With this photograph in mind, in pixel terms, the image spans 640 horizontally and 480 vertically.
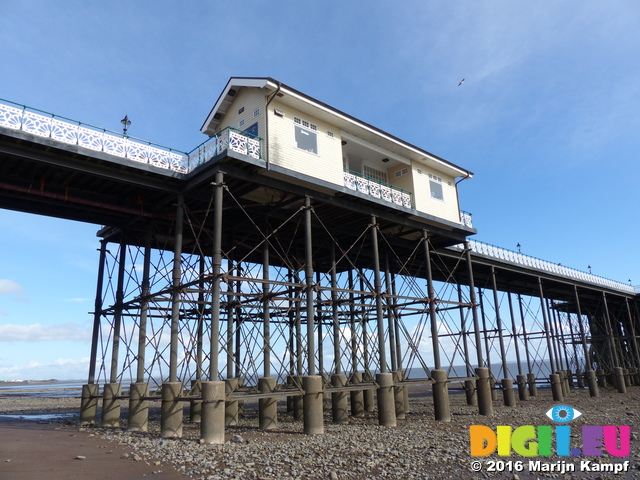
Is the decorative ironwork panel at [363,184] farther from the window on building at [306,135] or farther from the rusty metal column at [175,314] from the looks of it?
the rusty metal column at [175,314]

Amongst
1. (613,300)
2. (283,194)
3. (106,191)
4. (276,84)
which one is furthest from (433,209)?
(613,300)

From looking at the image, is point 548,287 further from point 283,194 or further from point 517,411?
point 283,194

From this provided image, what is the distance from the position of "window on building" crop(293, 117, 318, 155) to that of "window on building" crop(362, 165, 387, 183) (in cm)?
502

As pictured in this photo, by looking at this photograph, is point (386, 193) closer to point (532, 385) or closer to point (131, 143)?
point (131, 143)

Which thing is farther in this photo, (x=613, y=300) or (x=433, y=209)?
(x=613, y=300)

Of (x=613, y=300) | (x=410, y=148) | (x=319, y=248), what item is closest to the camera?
(x=410, y=148)

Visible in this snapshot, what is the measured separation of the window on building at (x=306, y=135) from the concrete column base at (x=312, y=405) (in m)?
9.05

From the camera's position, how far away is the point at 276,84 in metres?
17.9

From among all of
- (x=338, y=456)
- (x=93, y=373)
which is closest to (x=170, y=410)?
(x=338, y=456)

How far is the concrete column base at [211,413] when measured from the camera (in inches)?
520

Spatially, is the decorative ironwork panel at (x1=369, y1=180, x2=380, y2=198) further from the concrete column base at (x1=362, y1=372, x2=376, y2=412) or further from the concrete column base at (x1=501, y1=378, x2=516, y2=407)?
the concrete column base at (x1=501, y1=378, x2=516, y2=407)

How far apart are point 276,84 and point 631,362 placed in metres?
51.2

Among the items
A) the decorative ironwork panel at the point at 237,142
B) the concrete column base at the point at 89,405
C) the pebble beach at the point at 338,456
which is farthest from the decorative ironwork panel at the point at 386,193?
the concrete column base at the point at 89,405

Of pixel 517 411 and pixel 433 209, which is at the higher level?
pixel 433 209
